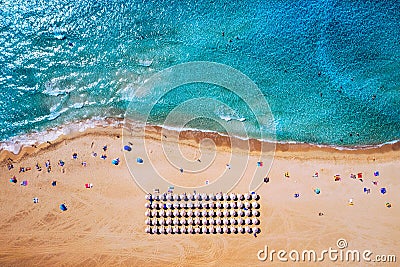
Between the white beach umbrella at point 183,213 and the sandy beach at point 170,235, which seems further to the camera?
the white beach umbrella at point 183,213

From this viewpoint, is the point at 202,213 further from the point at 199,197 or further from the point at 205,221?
the point at 199,197

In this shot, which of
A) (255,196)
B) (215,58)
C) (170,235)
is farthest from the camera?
(215,58)

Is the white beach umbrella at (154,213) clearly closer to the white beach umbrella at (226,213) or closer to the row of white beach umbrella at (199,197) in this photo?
the row of white beach umbrella at (199,197)

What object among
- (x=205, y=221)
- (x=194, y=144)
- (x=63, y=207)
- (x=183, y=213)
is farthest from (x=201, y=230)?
(x=63, y=207)

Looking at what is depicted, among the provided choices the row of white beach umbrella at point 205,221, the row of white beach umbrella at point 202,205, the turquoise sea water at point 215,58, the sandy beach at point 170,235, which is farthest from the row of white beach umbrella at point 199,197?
the turquoise sea water at point 215,58

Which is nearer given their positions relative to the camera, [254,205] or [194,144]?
[254,205]

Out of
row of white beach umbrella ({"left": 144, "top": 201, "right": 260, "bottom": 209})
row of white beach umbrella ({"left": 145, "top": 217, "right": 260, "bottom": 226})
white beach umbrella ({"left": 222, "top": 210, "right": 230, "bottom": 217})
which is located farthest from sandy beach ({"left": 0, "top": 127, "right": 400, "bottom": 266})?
white beach umbrella ({"left": 222, "top": 210, "right": 230, "bottom": 217})
